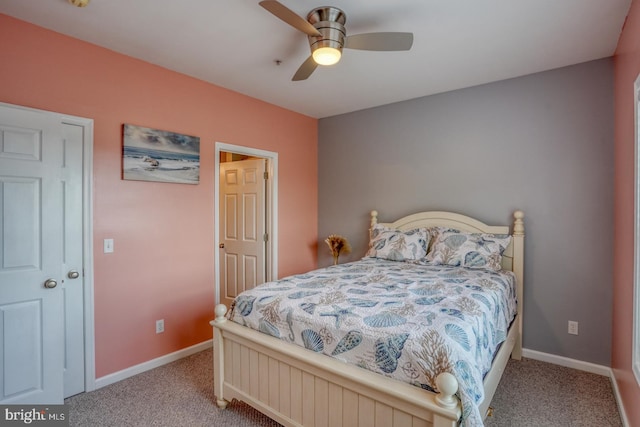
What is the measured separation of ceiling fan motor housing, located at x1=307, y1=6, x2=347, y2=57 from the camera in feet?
6.66

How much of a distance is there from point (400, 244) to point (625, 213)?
1740 mm

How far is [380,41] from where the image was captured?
2.02 m

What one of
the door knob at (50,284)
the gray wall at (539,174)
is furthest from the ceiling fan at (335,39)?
the door knob at (50,284)

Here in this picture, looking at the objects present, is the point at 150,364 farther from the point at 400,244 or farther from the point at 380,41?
the point at 380,41

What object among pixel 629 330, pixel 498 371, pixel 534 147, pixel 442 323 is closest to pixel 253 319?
pixel 442 323

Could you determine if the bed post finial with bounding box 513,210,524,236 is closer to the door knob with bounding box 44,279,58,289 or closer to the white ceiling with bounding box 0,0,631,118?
the white ceiling with bounding box 0,0,631,118

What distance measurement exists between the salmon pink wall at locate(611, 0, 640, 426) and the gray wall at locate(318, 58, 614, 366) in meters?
0.16

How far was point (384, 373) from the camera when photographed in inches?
61.0

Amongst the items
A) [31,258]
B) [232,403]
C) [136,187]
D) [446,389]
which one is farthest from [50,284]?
[446,389]

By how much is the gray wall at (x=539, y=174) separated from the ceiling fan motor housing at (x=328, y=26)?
6.32 ft

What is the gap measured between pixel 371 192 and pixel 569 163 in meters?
2.01

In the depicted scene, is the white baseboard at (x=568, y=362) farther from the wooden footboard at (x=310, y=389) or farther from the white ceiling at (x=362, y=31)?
the white ceiling at (x=362, y=31)

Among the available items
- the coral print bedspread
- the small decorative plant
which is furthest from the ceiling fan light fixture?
the small decorative plant

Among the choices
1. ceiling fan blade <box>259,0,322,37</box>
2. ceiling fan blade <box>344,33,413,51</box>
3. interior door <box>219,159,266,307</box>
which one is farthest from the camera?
interior door <box>219,159,266,307</box>
